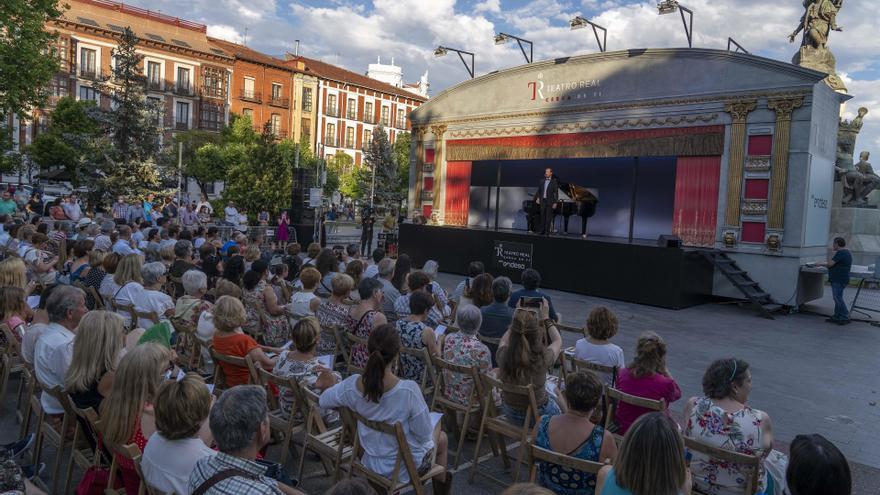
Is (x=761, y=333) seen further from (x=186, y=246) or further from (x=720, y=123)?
(x=186, y=246)

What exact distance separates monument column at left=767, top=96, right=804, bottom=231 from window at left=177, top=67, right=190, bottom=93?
4074 centimetres

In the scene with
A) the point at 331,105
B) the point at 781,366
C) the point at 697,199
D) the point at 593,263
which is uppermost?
the point at 331,105

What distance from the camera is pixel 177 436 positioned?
8.51 feet

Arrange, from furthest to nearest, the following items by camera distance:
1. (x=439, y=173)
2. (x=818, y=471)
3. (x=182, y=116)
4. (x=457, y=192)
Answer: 1. (x=182, y=116)
2. (x=439, y=173)
3. (x=457, y=192)
4. (x=818, y=471)

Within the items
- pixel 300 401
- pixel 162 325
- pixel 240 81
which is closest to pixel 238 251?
pixel 162 325

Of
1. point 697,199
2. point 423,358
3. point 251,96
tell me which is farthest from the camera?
point 251,96

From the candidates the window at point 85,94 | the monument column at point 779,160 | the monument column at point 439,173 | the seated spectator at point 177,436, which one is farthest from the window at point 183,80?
the seated spectator at point 177,436

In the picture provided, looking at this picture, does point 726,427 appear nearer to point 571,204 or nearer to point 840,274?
point 840,274

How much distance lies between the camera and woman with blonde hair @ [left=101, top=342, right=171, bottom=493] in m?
2.91

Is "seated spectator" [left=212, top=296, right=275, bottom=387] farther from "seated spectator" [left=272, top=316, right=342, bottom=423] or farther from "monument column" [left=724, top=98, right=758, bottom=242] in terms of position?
"monument column" [left=724, top=98, right=758, bottom=242]

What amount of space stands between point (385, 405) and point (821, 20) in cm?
1803

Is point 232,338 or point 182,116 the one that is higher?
point 182,116

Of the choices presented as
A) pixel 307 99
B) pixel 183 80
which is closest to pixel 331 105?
pixel 307 99

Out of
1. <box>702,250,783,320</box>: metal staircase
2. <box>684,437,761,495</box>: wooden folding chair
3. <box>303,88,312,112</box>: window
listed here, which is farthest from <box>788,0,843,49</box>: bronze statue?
<box>303,88,312,112</box>: window
